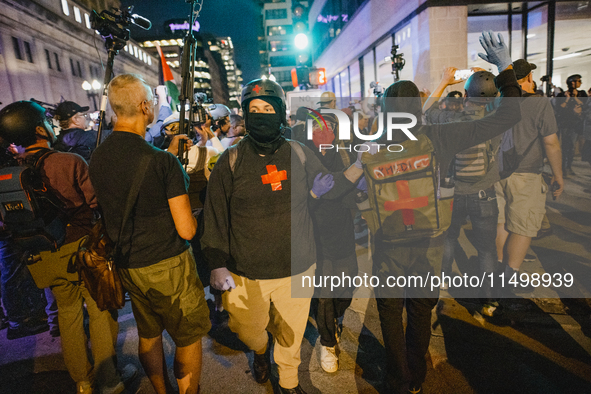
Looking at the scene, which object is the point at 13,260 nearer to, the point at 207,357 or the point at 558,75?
the point at 207,357

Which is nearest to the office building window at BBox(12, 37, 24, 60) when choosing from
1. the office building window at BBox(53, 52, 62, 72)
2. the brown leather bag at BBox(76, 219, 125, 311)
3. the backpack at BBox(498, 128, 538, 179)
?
the office building window at BBox(53, 52, 62, 72)

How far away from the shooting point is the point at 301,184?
2.37 m

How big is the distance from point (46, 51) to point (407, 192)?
42963mm

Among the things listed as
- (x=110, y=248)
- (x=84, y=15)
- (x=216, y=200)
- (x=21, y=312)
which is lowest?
(x=21, y=312)

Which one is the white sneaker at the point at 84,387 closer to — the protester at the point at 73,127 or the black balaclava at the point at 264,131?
the black balaclava at the point at 264,131

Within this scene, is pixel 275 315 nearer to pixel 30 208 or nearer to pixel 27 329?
pixel 30 208

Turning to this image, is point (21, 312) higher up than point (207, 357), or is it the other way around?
point (21, 312)

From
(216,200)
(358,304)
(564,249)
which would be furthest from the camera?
(564,249)

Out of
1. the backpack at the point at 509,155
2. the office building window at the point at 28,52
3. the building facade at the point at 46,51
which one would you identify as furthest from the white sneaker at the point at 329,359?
the office building window at the point at 28,52

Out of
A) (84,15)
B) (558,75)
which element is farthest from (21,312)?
(84,15)

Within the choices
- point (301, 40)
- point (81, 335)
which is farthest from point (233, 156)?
point (301, 40)

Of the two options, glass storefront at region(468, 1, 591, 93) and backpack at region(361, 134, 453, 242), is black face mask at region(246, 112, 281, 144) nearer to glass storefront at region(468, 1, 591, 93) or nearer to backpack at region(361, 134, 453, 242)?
backpack at region(361, 134, 453, 242)

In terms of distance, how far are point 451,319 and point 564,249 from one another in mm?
2759

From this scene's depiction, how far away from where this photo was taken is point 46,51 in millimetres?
32281
